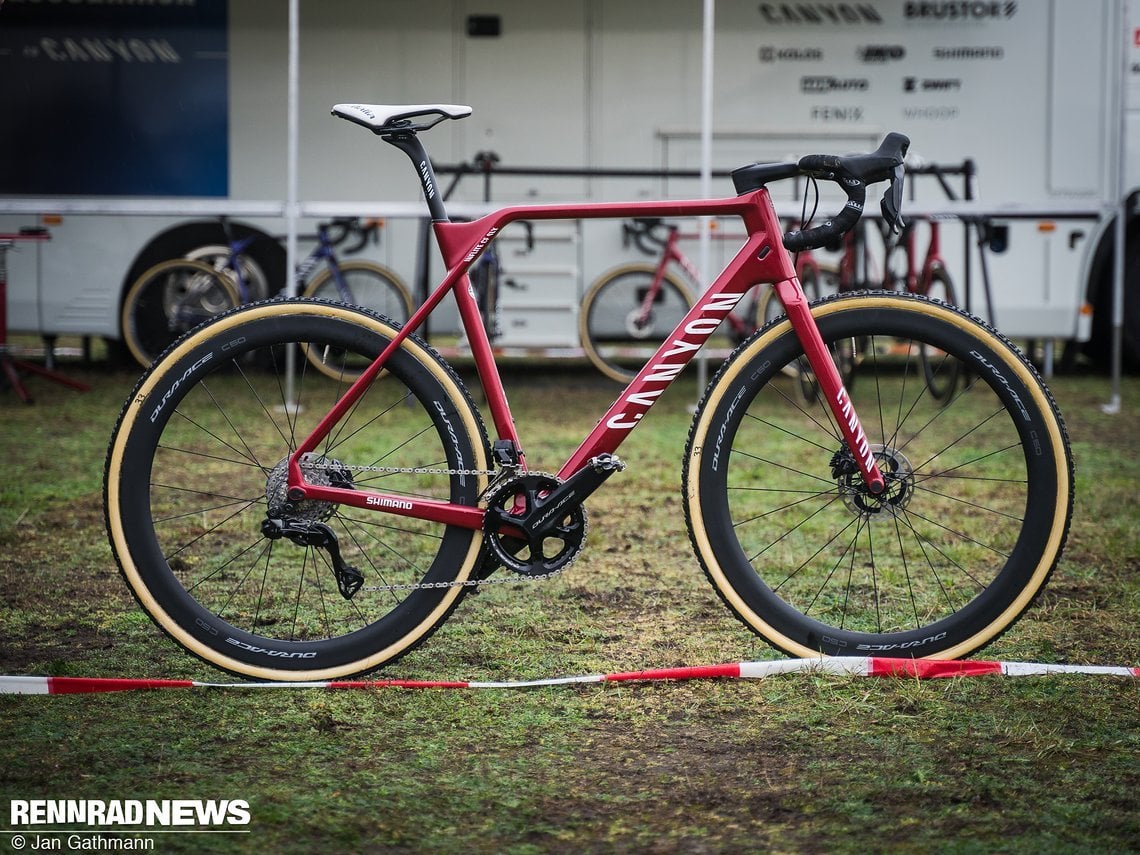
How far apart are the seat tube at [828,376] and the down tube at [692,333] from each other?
3.0 inches

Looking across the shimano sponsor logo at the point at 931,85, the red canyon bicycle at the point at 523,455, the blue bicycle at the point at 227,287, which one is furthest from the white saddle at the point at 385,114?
the shimano sponsor logo at the point at 931,85

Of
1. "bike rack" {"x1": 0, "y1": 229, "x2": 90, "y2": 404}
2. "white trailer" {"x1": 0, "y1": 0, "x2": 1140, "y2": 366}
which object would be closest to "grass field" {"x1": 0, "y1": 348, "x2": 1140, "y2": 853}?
"bike rack" {"x1": 0, "y1": 229, "x2": 90, "y2": 404}

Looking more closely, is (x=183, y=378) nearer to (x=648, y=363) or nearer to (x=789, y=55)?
(x=648, y=363)

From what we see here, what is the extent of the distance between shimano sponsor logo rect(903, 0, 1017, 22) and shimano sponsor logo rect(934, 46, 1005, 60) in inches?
8.6

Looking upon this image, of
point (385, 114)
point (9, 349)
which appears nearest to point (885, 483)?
point (385, 114)

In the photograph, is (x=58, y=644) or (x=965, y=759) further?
(x=58, y=644)

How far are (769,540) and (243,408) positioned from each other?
4906mm

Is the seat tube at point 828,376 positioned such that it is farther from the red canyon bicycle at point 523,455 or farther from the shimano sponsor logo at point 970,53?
the shimano sponsor logo at point 970,53

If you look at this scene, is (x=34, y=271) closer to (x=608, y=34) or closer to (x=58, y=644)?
(x=608, y=34)

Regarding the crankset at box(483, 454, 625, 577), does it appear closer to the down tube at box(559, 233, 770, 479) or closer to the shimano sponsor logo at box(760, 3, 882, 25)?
the down tube at box(559, 233, 770, 479)

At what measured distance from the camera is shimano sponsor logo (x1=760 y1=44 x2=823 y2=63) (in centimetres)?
1082

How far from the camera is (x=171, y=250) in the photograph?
35.6 ft

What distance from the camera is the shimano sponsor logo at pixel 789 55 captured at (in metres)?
10.8

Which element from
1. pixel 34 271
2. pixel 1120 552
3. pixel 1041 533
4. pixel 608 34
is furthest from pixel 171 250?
pixel 1041 533
